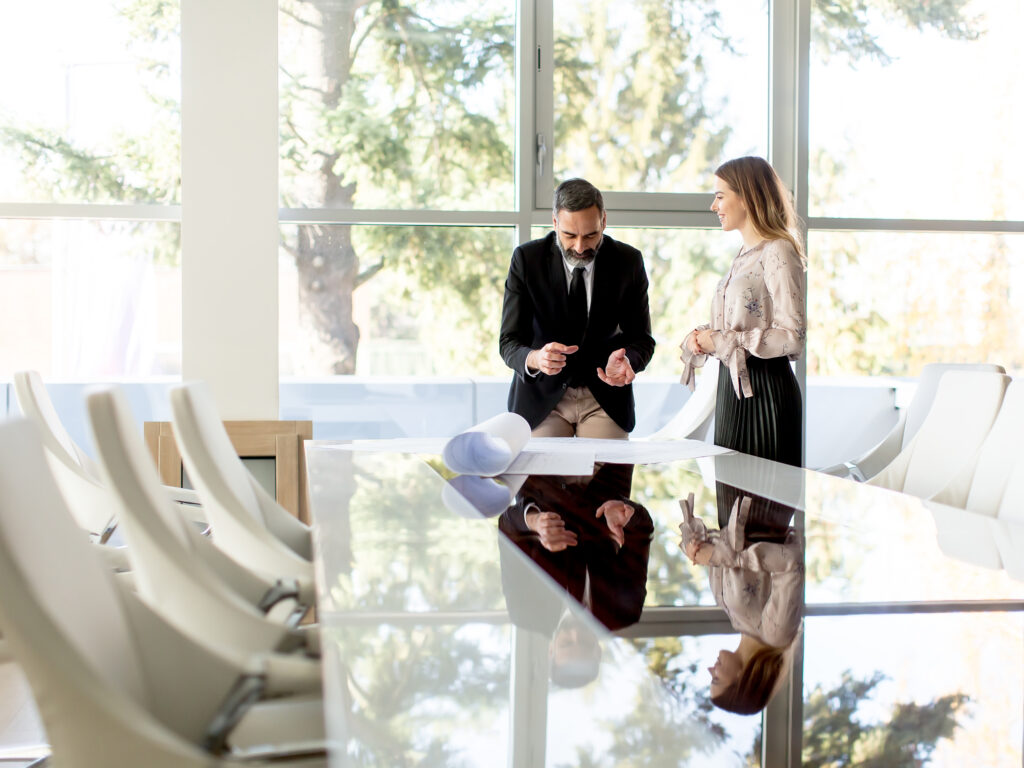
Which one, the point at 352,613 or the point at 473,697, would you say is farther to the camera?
the point at 352,613

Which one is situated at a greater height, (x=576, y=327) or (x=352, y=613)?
(x=576, y=327)

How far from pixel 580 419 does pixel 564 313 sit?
0.38 m

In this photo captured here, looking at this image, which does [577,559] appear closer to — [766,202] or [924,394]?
[766,202]

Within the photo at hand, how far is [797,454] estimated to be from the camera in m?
3.21

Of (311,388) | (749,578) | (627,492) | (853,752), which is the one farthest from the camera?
(311,388)

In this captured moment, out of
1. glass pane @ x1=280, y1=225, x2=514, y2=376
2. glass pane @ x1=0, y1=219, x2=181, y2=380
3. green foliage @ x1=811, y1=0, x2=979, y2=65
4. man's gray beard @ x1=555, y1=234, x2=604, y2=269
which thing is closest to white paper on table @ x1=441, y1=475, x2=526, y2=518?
man's gray beard @ x1=555, y1=234, x2=604, y2=269

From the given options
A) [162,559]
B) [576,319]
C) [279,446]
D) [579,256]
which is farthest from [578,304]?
[162,559]

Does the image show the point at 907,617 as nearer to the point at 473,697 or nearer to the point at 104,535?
the point at 473,697

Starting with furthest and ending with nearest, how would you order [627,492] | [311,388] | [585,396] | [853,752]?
[311,388]
[585,396]
[627,492]
[853,752]

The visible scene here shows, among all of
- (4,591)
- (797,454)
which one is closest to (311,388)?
(797,454)

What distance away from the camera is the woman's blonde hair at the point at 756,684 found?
816 millimetres

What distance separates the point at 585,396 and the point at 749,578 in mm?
2150

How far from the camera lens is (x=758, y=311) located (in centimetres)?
309

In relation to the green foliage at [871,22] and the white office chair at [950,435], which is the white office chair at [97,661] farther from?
the green foliage at [871,22]
